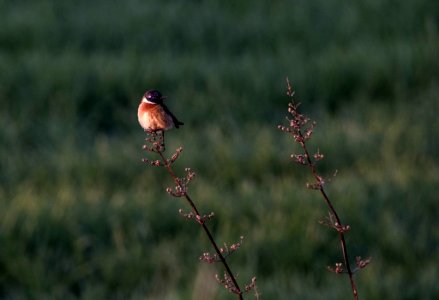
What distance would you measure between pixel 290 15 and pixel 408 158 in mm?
3525

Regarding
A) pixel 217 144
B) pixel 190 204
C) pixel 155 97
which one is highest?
pixel 217 144

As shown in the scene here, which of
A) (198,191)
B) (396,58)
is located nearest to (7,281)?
(198,191)

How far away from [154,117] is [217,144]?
519cm

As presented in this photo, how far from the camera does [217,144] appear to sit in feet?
23.3

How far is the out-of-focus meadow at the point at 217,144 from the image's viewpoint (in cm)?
563

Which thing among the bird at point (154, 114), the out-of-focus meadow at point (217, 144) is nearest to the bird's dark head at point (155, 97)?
the bird at point (154, 114)

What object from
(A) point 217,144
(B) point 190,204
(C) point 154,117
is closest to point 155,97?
(C) point 154,117

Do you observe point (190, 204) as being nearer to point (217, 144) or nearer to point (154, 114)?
point (154, 114)

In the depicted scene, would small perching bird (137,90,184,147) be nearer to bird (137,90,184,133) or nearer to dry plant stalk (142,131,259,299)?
bird (137,90,184,133)

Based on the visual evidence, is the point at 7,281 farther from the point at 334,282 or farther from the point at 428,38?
the point at 428,38

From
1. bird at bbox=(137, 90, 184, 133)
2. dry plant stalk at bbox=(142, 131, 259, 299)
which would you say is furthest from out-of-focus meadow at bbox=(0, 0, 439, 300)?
dry plant stalk at bbox=(142, 131, 259, 299)

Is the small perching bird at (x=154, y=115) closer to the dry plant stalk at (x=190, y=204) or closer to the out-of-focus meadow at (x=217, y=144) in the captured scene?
the dry plant stalk at (x=190, y=204)

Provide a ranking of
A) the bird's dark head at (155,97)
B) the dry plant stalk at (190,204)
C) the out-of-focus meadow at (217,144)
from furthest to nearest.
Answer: the out-of-focus meadow at (217,144)
the bird's dark head at (155,97)
the dry plant stalk at (190,204)

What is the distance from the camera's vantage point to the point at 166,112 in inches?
76.4
